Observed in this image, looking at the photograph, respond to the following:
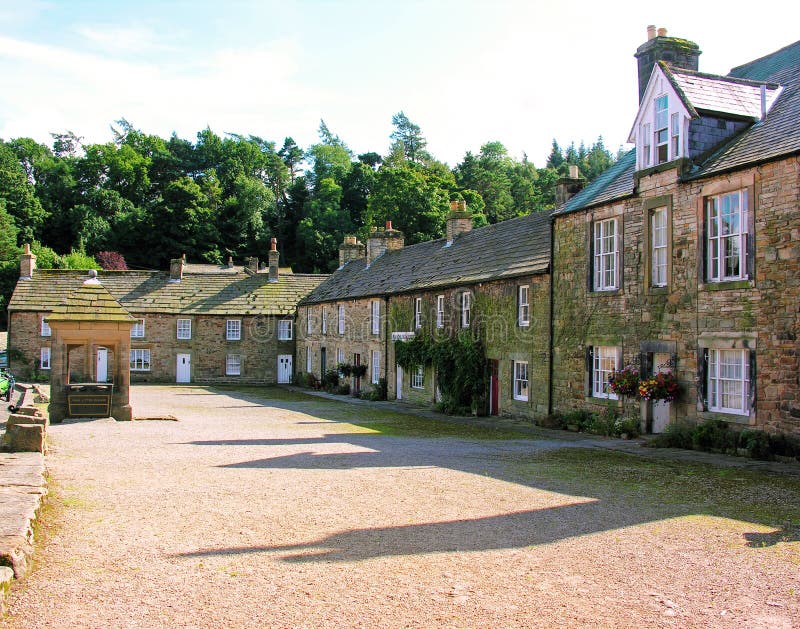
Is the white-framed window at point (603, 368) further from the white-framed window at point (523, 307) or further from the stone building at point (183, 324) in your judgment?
the stone building at point (183, 324)

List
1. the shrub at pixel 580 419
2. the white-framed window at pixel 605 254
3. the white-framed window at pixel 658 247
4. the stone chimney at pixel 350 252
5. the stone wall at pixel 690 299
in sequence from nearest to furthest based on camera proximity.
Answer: the stone wall at pixel 690 299 < the white-framed window at pixel 658 247 < the white-framed window at pixel 605 254 < the shrub at pixel 580 419 < the stone chimney at pixel 350 252

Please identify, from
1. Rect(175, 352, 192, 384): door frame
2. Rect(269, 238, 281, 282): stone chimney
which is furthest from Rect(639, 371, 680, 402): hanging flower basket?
Rect(269, 238, 281, 282): stone chimney

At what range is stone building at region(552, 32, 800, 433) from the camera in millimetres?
15398

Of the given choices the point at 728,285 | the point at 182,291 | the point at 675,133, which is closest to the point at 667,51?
the point at 675,133

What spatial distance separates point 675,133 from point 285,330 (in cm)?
3468

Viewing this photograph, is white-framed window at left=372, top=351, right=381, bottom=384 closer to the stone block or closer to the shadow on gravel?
the shadow on gravel

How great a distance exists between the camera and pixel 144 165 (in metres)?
90.0

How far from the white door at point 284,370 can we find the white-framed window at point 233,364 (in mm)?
2559

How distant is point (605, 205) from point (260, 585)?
1652 centimetres

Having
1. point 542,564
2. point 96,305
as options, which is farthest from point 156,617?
point 96,305

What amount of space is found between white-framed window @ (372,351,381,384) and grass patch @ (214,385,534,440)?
2.60 metres

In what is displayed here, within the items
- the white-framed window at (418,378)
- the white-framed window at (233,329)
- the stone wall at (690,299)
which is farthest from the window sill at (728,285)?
the white-framed window at (233,329)

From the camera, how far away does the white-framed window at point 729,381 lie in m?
16.0

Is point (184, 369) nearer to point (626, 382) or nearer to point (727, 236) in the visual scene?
point (626, 382)
